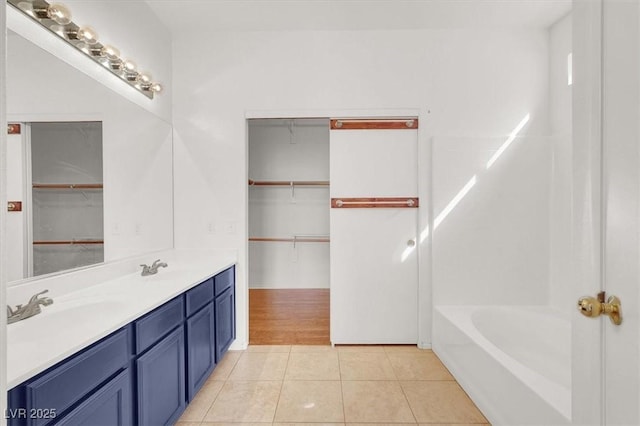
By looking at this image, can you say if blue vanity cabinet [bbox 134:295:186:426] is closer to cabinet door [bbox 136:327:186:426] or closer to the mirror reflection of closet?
cabinet door [bbox 136:327:186:426]

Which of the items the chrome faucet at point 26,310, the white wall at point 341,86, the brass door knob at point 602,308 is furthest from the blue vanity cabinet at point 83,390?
the white wall at point 341,86

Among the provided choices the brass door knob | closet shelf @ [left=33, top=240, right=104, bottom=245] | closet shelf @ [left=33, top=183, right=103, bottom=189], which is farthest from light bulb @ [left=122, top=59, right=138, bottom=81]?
the brass door knob

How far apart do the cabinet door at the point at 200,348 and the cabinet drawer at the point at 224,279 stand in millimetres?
182

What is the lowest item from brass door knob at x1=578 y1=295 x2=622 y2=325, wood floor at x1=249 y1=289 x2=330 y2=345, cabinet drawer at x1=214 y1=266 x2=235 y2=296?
wood floor at x1=249 y1=289 x2=330 y2=345

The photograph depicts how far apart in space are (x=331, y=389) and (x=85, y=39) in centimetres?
259

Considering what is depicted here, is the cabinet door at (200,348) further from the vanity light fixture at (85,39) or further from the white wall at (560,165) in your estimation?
the white wall at (560,165)

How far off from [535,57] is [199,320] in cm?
343

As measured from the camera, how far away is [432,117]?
117 inches

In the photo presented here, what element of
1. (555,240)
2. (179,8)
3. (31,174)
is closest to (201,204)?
(31,174)

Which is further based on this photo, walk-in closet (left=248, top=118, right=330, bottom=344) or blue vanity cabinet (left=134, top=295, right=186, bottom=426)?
walk-in closet (left=248, top=118, right=330, bottom=344)

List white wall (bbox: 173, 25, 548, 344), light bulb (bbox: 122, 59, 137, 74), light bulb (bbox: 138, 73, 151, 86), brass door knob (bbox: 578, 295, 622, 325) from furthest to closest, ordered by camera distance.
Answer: white wall (bbox: 173, 25, 548, 344) → light bulb (bbox: 138, 73, 151, 86) → light bulb (bbox: 122, 59, 137, 74) → brass door knob (bbox: 578, 295, 622, 325)

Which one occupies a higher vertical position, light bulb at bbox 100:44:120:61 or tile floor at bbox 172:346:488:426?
light bulb at bbox 100:44:120:61

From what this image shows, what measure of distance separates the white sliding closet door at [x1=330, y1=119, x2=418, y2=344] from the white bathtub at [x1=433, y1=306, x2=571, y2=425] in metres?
0.39

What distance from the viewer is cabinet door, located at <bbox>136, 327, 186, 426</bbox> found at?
150cm
